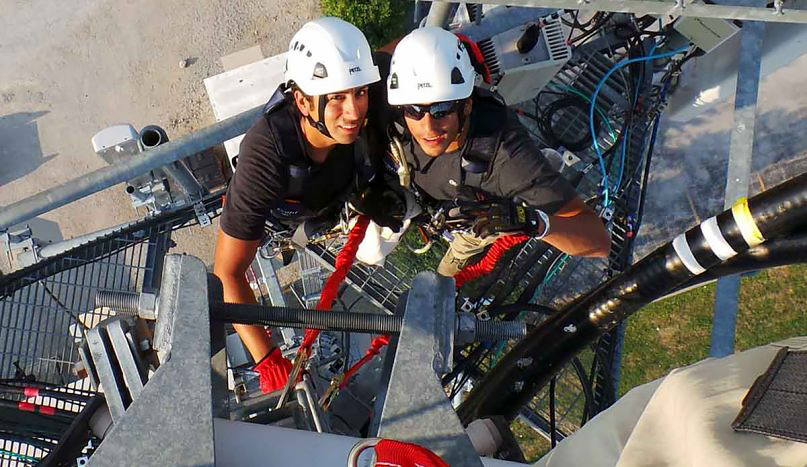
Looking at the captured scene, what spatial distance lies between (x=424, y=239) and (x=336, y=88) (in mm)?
2405

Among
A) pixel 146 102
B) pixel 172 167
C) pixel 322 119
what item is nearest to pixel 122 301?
pixel 322 119

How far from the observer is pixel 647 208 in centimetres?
1087

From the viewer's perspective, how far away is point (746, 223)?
394cm

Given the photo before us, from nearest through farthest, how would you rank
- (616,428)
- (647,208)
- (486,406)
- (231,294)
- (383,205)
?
1. (616,428)
2. (486,406)
3. (231,294)
4. (383,205)
5. (647,208)

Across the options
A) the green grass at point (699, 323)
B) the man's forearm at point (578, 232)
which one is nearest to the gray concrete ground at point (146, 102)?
the green grass at point (699, 323)

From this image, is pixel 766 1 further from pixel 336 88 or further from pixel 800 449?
pixel 800 449

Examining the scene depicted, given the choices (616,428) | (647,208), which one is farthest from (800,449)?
(647,208)

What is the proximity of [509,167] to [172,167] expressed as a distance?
8.35ft

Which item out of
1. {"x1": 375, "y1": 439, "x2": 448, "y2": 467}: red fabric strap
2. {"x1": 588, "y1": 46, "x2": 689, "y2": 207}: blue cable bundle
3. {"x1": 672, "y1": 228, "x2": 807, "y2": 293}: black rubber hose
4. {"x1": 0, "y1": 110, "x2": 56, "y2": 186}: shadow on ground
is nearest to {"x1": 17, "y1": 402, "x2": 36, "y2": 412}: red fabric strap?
{"x1": 375, "y1": 439, "x2": 448, "y2": 467}: red fabric strap

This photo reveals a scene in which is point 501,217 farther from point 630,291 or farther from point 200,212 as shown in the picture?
point 200,212

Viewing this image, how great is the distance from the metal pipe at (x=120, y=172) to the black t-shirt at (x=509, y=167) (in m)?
1.25

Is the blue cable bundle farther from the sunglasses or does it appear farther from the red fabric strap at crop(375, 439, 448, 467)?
the red fabric strap at crop(375, 439, 448, 467)

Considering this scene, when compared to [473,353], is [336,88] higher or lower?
higher

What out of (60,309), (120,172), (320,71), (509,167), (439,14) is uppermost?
(439,14)
